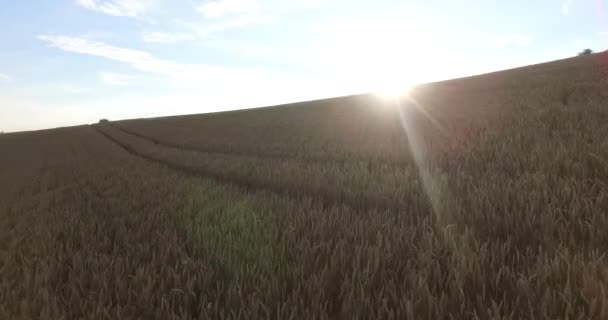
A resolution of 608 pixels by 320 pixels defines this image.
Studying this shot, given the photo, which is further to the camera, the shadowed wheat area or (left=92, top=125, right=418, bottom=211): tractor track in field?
(left=92, top=125, right=418, bottom=211): tractor track in field

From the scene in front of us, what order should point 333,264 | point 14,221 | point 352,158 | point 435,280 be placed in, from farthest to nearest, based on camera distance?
point 352,158
point 14,221
point 333,264
point 435,280

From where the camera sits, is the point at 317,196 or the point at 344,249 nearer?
the point at 344,249

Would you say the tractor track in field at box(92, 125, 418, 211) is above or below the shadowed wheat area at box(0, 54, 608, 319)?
below

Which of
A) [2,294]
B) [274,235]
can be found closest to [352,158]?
[274,235]

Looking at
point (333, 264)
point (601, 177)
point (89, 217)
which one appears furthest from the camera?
point (89, 217)

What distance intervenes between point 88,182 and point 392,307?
823 cm

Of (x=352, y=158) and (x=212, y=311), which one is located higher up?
(x=212, y=311)

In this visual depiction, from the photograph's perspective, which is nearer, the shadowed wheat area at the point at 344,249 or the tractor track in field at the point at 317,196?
the shadowed wheat area at the point at 344,249

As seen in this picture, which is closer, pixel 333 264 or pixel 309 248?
pixel 333 264

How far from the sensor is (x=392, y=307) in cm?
189

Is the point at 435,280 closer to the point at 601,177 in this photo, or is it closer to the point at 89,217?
the point at 601,177

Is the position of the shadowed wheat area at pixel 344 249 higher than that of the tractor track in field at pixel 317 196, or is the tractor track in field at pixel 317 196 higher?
the shadowed wheat area at pixel 344 249

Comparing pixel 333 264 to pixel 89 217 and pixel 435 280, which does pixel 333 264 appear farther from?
pixel 89 217

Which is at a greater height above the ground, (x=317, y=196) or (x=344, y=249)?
(x=344, y=249)
